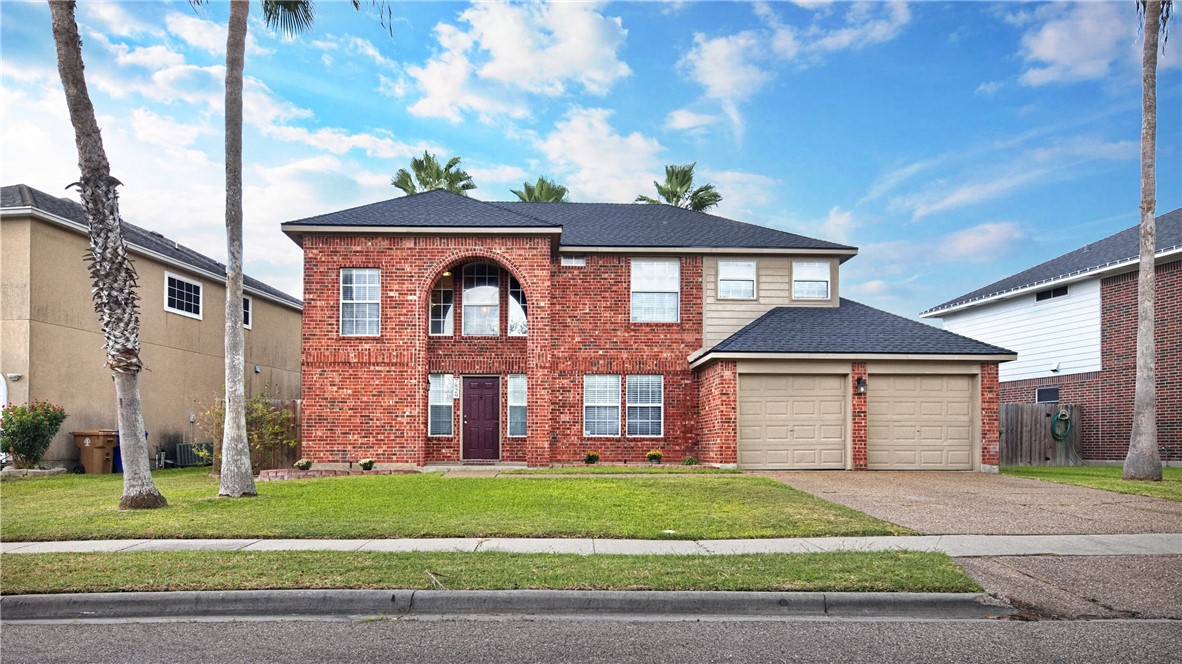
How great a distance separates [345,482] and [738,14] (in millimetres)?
13776

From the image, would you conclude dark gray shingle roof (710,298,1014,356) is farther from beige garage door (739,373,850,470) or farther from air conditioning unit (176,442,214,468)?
air conditioning unit (176,442,214,468)

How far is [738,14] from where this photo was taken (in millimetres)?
17734

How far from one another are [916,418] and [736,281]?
18.6ft

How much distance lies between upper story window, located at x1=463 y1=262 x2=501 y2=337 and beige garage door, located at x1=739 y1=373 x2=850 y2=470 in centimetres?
674

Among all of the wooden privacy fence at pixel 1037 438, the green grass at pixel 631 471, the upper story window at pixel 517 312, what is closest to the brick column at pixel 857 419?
the green grass at pixel 631 471

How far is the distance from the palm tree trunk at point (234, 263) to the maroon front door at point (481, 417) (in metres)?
7.41

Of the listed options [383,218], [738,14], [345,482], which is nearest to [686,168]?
[738,14]

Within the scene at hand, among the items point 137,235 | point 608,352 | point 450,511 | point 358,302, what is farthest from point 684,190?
point 450,511

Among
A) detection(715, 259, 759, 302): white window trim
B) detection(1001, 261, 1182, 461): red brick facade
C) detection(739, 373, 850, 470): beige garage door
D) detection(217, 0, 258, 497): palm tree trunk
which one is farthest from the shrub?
detection(1001, 261, 1182, 461): red brick facade

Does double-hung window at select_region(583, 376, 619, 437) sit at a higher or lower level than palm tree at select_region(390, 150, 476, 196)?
lower

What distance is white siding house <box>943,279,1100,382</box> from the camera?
2183 cm

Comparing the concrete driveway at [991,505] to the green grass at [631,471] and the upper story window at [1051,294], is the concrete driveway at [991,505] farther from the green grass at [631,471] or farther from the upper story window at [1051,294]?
the upper story window at [1051,294]

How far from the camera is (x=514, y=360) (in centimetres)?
1952

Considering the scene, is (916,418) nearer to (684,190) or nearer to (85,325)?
(684,190)
